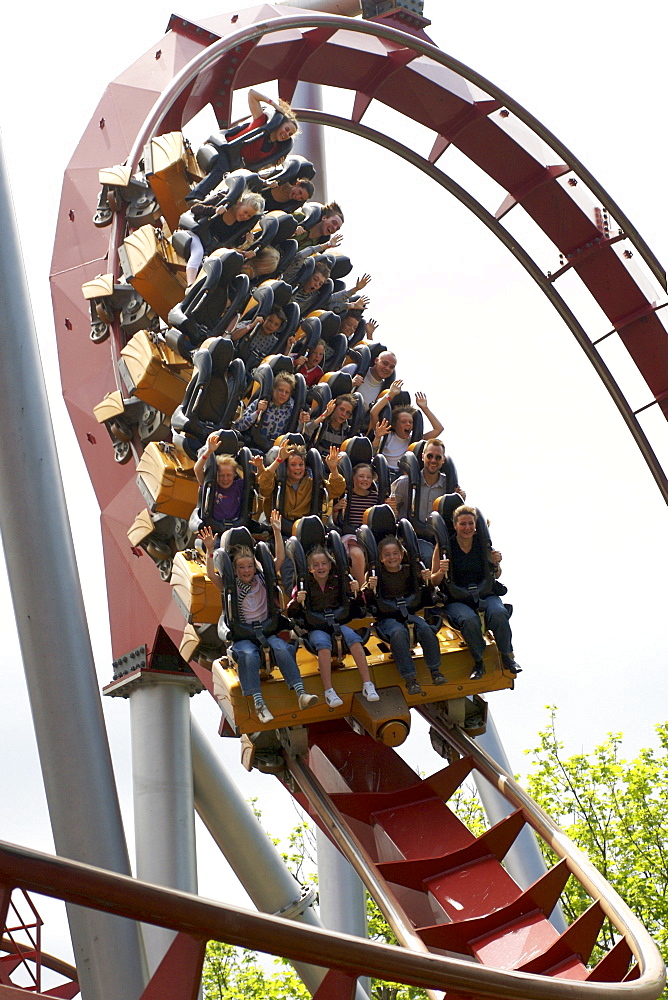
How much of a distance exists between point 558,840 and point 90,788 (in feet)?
8.92

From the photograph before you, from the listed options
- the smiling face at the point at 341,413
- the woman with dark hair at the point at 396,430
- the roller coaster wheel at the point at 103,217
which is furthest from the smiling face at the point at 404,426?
the roller coaster wheel at the point at 103,217

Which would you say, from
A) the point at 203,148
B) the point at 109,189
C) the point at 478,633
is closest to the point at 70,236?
the point at 109,189

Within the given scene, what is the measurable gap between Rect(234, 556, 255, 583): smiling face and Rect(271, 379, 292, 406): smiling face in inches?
60.0

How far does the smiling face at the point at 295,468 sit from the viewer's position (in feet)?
23.0

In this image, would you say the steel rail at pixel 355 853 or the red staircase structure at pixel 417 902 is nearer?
the red staircase structure at pixel 417 902

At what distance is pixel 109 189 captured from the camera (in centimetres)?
913

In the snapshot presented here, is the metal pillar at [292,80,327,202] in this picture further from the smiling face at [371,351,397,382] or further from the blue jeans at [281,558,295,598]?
the blue jeans at [281,558,295,598]

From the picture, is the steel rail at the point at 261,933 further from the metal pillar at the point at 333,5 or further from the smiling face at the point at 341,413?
the metal pillar at the point at 333,5

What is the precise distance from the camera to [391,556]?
265 inches

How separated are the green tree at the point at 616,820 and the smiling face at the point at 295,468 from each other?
7.27 meters

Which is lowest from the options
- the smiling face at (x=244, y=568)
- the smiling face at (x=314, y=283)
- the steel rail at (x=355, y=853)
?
the steel rail at (x=355, y=853)

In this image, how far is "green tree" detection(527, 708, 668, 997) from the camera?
12.4m

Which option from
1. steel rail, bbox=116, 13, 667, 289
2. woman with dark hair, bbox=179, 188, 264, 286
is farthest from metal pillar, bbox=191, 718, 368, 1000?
steel rail, bbox=116, 13, 667, 289

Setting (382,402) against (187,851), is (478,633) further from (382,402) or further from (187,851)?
(187,851)
